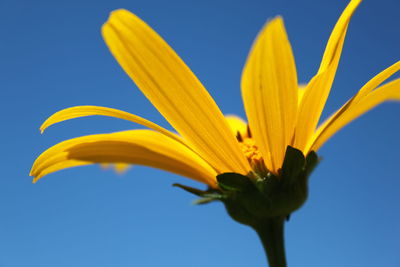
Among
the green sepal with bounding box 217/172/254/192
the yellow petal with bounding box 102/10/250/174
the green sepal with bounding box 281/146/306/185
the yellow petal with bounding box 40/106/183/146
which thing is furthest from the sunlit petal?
the green sepal with bounding box 281/146/306/185

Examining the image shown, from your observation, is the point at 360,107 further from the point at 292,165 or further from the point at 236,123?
the point at 236,123

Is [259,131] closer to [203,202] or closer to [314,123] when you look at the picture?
[314,123]

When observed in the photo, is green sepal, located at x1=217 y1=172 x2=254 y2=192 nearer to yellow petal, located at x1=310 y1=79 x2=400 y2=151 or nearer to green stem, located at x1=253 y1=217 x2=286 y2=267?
green stem, located at x1=253 y1=217 x2=286 y2=267

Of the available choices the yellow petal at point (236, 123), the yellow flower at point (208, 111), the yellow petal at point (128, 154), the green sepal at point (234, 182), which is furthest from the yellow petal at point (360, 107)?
the yellow petal at point (236, 123)

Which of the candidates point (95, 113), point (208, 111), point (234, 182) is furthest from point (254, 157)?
point (95, 113)

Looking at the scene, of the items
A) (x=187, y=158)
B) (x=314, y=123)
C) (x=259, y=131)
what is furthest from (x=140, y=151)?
(x=314, y=123)
